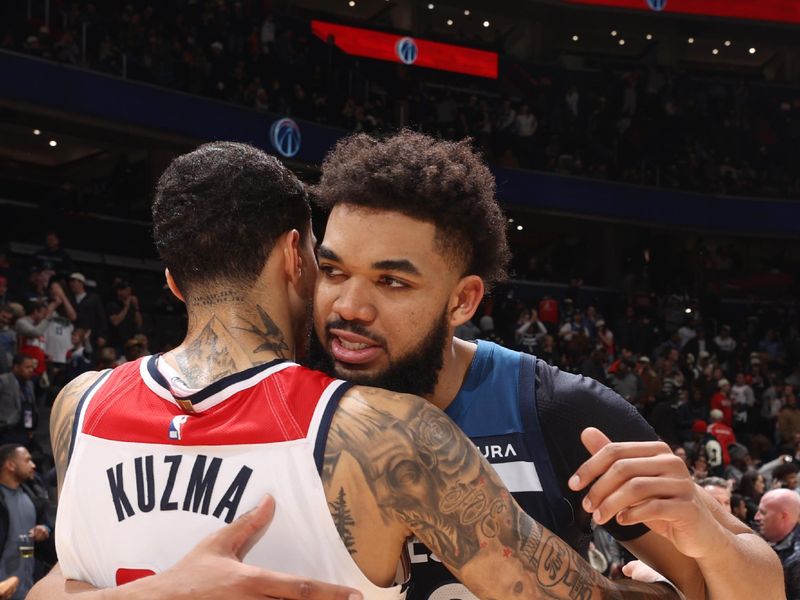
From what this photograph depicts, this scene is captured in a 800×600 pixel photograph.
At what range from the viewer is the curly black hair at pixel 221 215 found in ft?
7.48

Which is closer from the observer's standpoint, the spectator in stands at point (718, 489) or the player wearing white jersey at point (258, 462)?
the player wearing white jersey at point (258, 462)

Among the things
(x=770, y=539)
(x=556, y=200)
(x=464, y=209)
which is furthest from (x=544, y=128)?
(x=464, y=209)

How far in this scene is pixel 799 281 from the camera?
25.5 meters

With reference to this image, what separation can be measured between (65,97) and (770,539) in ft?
42.7

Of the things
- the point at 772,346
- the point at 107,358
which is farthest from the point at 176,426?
the point at 772,346

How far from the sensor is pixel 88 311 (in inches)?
485

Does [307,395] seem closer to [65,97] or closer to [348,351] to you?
[348,351]

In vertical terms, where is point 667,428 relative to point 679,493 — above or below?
below

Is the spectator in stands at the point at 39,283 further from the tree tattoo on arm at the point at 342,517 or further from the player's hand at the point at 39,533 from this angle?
the tree tattoo on arm at the point at 342,517

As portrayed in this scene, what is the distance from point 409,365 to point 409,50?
22374 millimetres

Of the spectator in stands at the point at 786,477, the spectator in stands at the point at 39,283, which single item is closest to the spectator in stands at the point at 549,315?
the spectator in stands at the point at 786,477

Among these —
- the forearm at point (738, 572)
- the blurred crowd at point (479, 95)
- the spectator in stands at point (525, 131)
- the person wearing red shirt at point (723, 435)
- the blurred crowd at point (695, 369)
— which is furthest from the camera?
the spectator in stands at point (525, 131)

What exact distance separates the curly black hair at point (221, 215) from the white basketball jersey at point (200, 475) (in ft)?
0.83

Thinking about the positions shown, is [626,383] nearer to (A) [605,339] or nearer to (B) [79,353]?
(A) [605,339]
